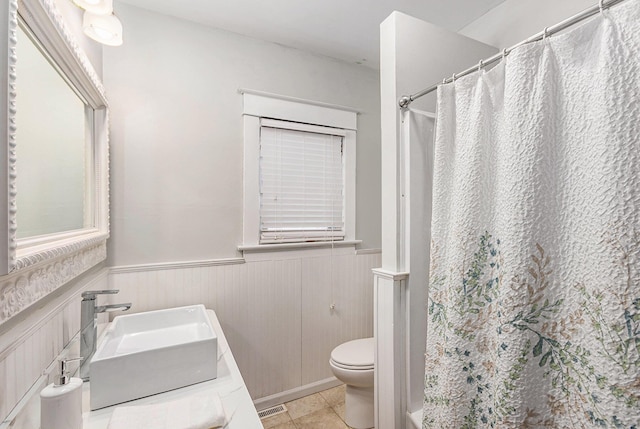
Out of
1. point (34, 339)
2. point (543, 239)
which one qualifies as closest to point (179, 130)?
point (34, 339)

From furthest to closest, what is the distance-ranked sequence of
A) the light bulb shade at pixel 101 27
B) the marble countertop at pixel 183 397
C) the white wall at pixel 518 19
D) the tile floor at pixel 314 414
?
1. the tile floor at pixel 314 414
2. the white wall at pixel 518 19
3. the light bulb shade at pixel 101 27
4. the marble countertop at pixel 183 397

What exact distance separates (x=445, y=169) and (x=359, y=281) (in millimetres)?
1434

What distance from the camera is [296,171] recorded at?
218 cm

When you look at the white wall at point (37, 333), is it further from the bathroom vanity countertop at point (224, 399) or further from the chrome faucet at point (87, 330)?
the bathroom vanity countertop at point (224, 399)

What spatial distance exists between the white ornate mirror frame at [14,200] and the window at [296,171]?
2.82 feet

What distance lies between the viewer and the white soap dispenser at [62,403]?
740mm

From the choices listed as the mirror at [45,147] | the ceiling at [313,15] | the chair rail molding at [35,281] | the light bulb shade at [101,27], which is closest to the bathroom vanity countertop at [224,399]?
the chair rail molding at [35,281]

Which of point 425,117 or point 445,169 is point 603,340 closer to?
point 445,169

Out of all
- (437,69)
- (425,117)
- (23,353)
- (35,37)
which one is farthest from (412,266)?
(35,37)

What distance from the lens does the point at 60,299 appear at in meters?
1.06

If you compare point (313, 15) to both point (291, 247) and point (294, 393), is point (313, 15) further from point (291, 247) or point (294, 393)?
point (294, 393)

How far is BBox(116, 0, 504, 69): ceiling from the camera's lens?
175cm

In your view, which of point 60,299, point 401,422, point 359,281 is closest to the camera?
point 60,299

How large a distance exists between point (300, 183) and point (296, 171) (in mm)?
91
